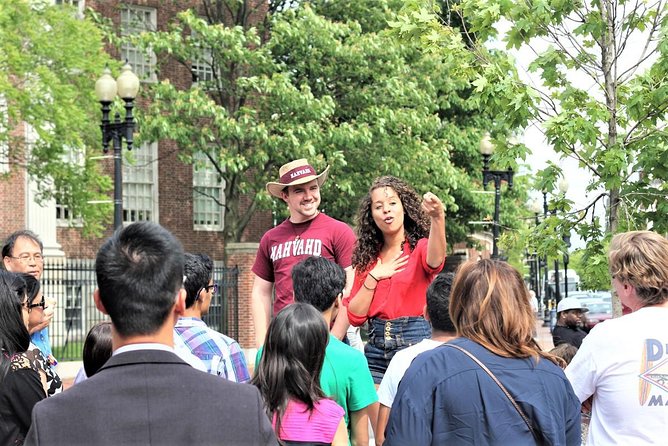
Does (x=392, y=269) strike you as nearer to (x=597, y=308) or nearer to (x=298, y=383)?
(x=298, y=383)

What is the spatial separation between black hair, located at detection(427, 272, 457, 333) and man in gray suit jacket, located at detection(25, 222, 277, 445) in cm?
201

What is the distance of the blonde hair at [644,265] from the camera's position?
13.5 ft

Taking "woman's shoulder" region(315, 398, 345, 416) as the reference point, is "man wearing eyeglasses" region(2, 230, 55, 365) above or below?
above

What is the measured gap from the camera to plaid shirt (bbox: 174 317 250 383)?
4.70 m

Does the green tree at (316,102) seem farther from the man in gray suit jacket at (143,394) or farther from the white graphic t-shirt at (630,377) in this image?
the man in gray suit jacket at (143,394)

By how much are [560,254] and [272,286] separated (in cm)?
340

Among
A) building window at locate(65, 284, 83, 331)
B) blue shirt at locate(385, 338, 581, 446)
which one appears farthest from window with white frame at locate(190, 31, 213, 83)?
blue shirt at locate(385, 338, 581, 446)

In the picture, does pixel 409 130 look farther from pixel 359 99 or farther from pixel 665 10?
pixel 665 10

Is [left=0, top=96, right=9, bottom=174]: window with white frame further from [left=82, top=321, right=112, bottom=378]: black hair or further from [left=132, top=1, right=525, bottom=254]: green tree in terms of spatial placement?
[left=82, top=321, right=112, bottom=378]: black hair

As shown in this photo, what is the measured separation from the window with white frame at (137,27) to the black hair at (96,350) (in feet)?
79.9

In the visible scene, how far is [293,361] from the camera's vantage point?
427 centimetres

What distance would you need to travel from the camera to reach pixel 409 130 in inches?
1001

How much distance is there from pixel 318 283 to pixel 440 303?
0.86 m

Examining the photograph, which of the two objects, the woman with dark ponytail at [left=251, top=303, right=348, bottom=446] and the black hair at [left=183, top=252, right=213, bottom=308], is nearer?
the woman with dark ponytail at [left=251, top=303, right=348, bottom=446]
